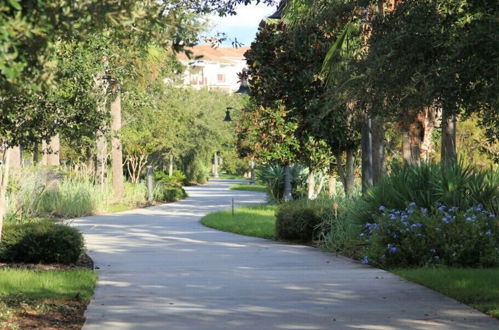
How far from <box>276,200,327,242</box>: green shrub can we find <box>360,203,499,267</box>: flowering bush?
203 inches

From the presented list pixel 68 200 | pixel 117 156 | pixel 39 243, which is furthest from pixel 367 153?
pixel 117 156

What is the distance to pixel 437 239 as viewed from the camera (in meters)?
13.7

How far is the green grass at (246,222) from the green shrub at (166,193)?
33.6 ft

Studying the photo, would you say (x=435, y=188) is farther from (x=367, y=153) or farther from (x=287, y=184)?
(x=287, y=184)

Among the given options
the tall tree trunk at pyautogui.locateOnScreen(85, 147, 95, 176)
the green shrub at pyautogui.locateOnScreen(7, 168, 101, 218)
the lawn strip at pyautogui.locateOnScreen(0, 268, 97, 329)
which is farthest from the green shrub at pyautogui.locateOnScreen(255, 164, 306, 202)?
the lawn strip at pyautogui.locateOnScreen(0, 268, 97, 329)

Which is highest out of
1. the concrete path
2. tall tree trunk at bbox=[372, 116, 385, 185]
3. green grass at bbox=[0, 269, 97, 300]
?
tall tree trunk at bbox=[372, 116, 385, 185]

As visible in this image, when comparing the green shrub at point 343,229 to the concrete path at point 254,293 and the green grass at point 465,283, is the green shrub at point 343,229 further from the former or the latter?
the green grass at point 465,283

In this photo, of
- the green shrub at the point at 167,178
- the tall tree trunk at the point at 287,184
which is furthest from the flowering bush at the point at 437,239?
the green shrub at the point at 167,178

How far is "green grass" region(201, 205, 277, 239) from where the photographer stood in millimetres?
23181

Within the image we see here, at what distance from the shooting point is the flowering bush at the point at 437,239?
13.5m

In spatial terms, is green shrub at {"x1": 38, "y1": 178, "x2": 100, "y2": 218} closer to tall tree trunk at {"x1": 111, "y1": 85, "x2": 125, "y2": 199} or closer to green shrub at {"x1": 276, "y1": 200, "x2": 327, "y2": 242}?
tall tree trunk at {"x1": 111, "y1": 85, "x2": 125, "y2": 199}

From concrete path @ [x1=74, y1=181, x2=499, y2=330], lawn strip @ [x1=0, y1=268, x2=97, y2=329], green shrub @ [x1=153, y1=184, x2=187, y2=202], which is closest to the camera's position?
concrete path @ [x1=74, y1=181, x2=499, y2=330]

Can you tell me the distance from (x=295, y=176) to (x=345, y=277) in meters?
25.6

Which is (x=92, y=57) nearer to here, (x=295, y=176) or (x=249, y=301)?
(x=249, y=301)
